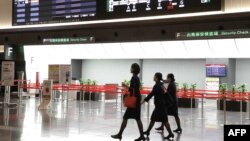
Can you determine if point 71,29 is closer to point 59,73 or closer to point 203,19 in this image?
point 59,73

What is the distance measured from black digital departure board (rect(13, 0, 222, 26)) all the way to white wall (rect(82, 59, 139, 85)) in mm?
10002

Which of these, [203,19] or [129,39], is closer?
[203,19]

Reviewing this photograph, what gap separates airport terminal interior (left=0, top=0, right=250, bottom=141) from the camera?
1030 centimetres

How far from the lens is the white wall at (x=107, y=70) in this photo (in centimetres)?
2723

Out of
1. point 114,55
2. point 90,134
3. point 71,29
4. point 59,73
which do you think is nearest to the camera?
point 90,134

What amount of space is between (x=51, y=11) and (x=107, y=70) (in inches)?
433

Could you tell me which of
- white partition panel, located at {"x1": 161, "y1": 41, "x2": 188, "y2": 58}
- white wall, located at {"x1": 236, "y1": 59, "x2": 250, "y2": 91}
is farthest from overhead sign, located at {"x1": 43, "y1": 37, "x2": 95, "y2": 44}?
white wall, located at {"x1": 236, "y1": 59, "x2": 250, "y2": 91}

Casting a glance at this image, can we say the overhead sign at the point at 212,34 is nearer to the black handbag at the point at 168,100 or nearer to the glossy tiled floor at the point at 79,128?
the glossy tiled floor at the point at 79,128

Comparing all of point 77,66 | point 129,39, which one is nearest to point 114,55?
point 77,66

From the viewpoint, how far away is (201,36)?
1509 cm

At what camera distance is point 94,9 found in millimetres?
16656

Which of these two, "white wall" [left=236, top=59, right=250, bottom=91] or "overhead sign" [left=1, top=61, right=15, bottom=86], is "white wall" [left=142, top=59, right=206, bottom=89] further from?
"overhead sign" [left=1, top=61, right=15, bottom=86]

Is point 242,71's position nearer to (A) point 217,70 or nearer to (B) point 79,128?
(A) point 217,70

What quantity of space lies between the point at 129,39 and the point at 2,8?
8.02 m
